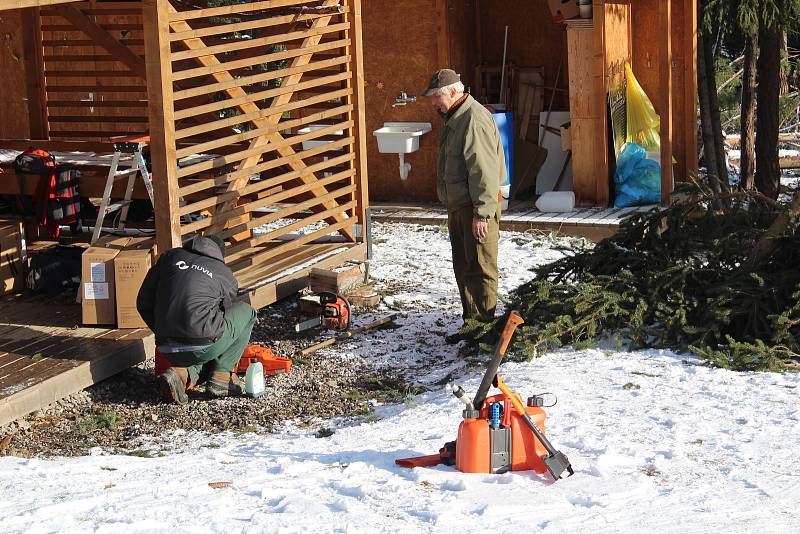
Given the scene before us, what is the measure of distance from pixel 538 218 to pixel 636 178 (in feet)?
4.10

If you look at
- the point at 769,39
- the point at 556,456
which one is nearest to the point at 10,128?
the point at 769,39

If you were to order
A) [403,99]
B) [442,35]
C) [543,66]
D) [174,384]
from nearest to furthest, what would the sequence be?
[174,384], [442,35], [403,99], [543,66]

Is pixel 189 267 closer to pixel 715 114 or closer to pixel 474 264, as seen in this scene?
pixel 474 264

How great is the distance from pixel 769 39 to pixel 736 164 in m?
3.11

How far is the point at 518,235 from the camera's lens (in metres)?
12.0

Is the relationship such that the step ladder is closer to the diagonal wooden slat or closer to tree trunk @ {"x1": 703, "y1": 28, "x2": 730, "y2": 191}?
the diagonal wooden slat

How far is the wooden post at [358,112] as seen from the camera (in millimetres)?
10148

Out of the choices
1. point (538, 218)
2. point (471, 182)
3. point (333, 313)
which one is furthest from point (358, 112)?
point (538, 218)

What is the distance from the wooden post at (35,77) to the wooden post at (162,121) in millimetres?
4284

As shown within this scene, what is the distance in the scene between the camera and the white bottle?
744 cm

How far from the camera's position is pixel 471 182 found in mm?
7805

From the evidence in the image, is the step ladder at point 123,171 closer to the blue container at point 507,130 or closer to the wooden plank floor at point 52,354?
the wooden plank floor at point 52,354

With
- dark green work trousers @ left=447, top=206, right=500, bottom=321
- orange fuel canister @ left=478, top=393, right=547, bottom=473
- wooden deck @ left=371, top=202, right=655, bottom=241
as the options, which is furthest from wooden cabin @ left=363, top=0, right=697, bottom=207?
orange fuel canister @ left=478, top=393, right=547, bottom=473

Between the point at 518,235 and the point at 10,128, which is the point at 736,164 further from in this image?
the point at 10,128
